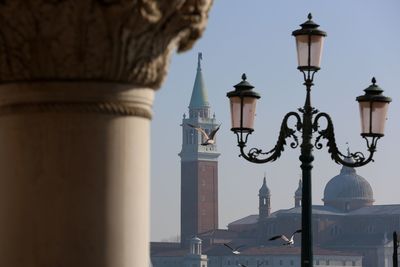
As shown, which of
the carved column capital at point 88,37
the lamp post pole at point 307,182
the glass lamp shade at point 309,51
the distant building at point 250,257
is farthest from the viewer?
the distant building at point 250,257

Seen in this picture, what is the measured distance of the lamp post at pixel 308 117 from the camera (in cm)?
903

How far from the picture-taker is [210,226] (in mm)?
132125

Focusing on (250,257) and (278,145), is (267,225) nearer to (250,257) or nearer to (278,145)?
(250,257)

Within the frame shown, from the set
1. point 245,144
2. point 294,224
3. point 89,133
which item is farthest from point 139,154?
point 294,224

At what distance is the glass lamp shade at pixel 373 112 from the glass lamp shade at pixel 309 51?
1.27 ft

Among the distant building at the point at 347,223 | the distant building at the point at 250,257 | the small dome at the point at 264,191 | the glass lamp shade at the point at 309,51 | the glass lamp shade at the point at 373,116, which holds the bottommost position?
the distant building at the point at 250,257

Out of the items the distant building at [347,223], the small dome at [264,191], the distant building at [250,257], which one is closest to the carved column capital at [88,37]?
the distant building at [250,257]

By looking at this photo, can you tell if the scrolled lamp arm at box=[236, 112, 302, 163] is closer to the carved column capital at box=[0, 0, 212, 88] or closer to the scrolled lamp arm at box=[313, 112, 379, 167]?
the scrolled lamp arm at box=[313, 112, 379, 167]

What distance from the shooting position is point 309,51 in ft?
29.9

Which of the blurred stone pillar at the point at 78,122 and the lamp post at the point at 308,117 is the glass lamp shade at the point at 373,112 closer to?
the lamp post at the point at 308,117

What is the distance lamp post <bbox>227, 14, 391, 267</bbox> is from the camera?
29.6 ft

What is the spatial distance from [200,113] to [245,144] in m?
124

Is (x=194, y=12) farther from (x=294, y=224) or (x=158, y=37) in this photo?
(x=294, y=224)

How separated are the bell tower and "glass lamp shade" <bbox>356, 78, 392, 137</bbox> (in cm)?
11726
